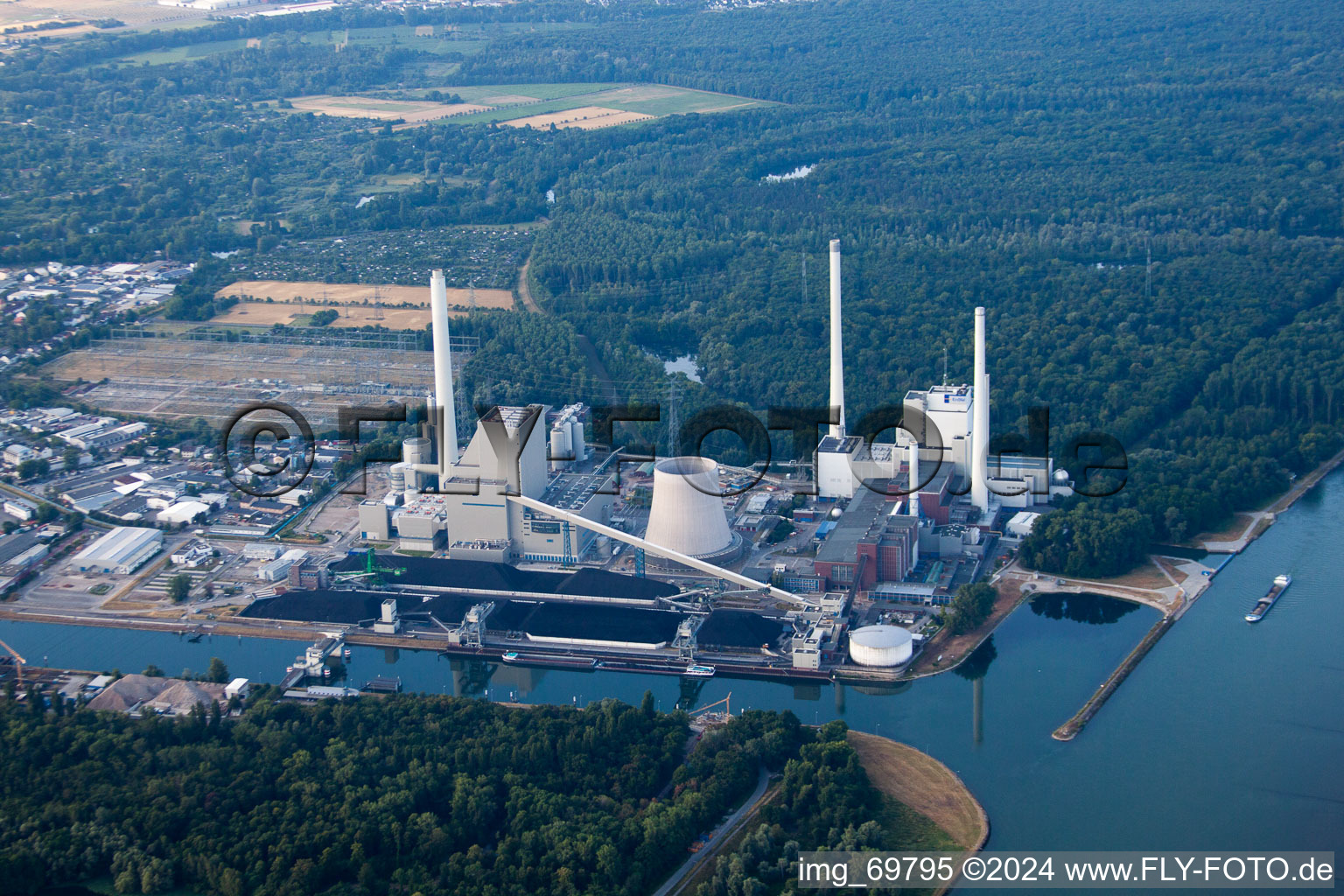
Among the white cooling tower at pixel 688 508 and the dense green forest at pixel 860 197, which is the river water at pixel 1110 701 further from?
the white cooling tower at pixel 688 508

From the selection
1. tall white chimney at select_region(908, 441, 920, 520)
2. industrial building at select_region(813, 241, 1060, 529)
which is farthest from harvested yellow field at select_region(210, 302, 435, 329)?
tall white chimney at select_region(908, 441, 920, 520)

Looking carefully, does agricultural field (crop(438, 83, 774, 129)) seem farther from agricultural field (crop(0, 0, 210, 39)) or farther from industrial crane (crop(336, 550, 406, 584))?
industrial crane (crop(336, 550, 406, 584))

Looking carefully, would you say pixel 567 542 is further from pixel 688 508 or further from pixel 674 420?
pixel 674 420

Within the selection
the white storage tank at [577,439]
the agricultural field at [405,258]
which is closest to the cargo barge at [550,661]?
the white storage tank at [577,439]

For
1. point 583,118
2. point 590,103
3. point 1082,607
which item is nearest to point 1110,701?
point 1082,607

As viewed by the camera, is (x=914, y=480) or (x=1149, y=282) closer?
(x=914, y=480)

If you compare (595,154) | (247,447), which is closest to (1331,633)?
(247,447)

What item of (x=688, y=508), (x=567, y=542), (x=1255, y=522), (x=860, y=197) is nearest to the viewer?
(x=688, y=508)
